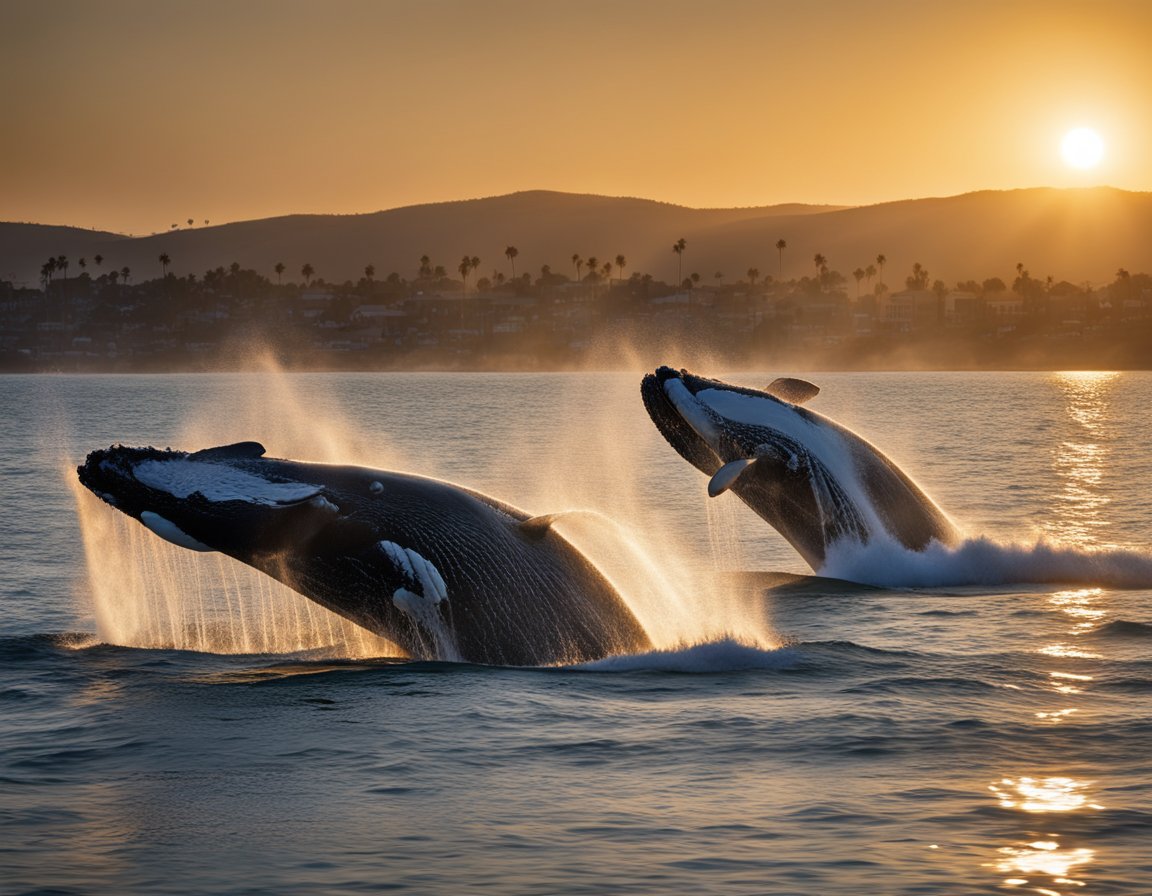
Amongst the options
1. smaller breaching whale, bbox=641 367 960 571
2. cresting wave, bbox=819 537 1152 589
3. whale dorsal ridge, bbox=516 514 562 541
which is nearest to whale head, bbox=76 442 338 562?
whale dorsal ridge, bbox=516 514 562 541

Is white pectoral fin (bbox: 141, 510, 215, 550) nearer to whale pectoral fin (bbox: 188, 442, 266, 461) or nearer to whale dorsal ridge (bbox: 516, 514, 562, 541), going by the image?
whale pectoral fin (bbox: 188, 442, 266, 461)

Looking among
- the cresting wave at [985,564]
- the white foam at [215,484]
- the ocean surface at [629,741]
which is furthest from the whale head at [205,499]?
the cresting wave at [985,564]

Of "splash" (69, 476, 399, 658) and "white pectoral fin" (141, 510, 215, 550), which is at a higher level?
"white pectoral fin" (141, 510, 215, 550)

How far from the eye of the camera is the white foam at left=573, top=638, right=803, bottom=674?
46.7 feet

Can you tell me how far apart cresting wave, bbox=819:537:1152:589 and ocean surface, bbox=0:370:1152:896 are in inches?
1.9

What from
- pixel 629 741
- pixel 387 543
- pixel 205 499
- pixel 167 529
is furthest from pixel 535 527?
pixel 167 529

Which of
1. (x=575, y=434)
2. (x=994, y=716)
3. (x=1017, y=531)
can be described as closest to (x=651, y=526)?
(x=1017, y=531)

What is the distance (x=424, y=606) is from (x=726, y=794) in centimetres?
280

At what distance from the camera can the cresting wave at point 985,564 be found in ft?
67.1

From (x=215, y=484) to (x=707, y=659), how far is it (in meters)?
5.25

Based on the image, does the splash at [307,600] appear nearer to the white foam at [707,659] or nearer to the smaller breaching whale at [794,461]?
the white foam at [707,659]

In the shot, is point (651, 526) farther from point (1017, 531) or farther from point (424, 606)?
point (424, 606)

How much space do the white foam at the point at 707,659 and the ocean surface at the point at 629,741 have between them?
0.05m

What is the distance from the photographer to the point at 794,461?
1900cm
